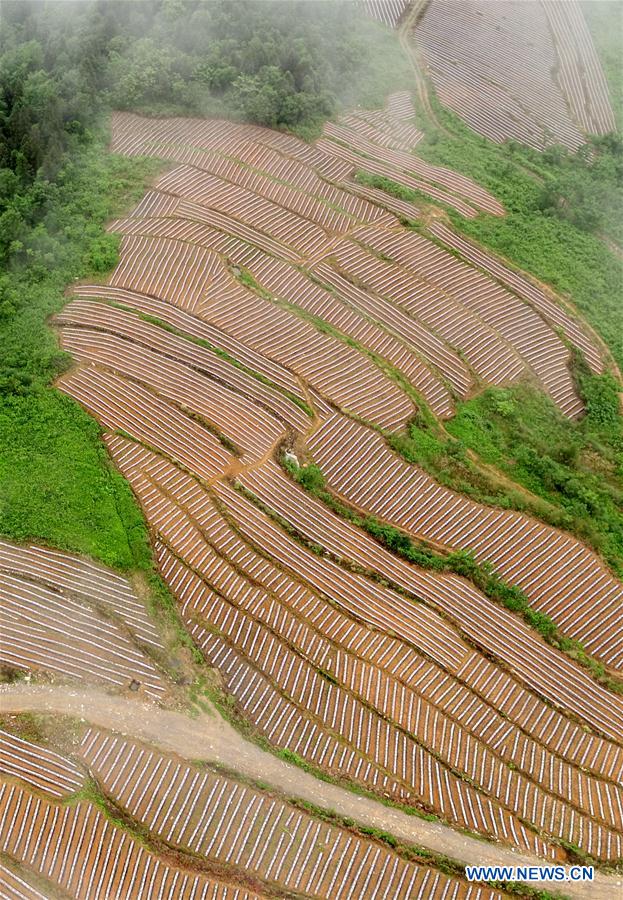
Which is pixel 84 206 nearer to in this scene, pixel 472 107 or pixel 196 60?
pixel 196 60

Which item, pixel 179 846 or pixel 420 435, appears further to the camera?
pixel 420 435

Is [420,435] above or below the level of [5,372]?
above

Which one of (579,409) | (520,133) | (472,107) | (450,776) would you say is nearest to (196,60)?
(472,107)

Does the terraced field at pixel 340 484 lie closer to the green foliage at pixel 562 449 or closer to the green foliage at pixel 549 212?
the green foliage at pixel 562 449

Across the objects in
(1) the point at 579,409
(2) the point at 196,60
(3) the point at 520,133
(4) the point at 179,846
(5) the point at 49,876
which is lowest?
(5) the point at 49,876

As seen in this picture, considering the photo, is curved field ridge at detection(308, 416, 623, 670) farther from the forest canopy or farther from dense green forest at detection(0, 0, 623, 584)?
the forest canopy

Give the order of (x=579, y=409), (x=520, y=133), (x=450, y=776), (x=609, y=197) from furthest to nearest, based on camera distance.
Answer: (x=520, y=133), (x=609, y=197), (x=579, y=409), (x=450, y=776)

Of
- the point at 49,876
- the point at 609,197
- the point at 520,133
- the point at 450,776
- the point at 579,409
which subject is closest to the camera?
the point at 49,876

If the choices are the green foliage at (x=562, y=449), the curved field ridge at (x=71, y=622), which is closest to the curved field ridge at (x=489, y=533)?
the green foliage at (x=562, y=449)
